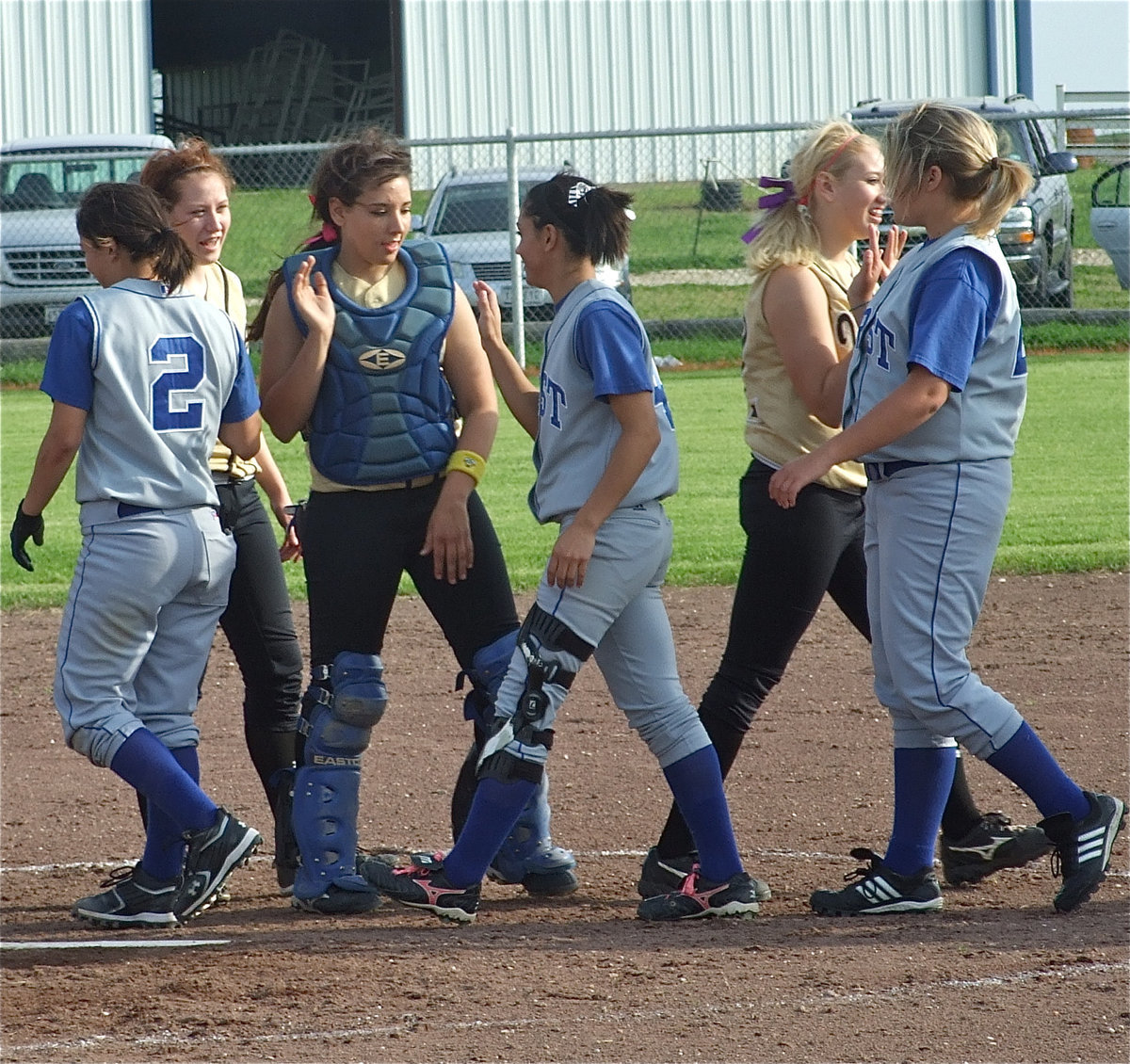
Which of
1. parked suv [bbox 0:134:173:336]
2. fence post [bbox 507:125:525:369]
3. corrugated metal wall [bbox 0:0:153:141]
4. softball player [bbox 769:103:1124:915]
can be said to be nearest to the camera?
softball player [bbox 769:103:1124:915]

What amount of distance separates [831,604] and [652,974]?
477 cm

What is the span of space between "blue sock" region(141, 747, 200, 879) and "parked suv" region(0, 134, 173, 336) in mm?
12548

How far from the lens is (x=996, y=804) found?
16.4 feet

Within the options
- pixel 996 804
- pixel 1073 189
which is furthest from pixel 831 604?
pixel 1073 189

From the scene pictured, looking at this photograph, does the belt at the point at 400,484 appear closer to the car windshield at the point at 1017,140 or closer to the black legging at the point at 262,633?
the black legging at the point at 262,633

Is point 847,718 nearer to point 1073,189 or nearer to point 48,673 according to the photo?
point 48,673

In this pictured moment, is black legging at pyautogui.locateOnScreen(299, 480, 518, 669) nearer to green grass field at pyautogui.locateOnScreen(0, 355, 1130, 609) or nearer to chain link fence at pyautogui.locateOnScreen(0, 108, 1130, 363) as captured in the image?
green grass field at pyautogui.locateOnScreen(0, 355, 1130, 609)

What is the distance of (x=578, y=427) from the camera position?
3.98m

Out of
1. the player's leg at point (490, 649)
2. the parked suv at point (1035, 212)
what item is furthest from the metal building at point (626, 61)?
the player's leg at point (490, 649)

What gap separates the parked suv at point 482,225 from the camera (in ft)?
52.6

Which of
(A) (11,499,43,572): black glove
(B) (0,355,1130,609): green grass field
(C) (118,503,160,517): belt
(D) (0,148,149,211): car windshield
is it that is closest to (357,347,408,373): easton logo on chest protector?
(C) (118,503,160,517): belt

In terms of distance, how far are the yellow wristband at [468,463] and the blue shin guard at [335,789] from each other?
524 mm

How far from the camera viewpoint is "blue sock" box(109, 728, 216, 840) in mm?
4016

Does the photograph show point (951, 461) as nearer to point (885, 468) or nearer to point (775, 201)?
point (885, 468)
